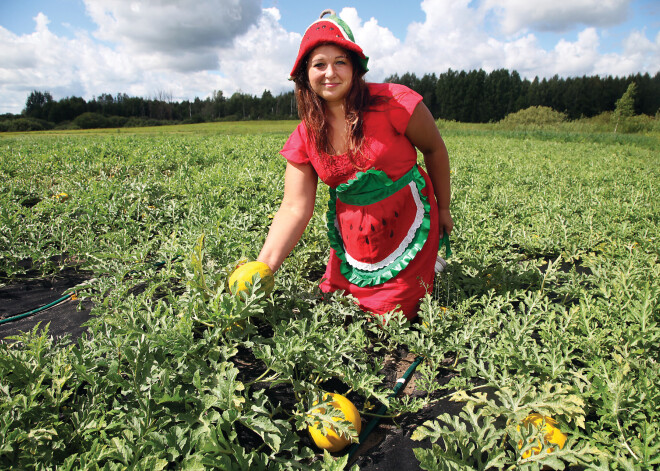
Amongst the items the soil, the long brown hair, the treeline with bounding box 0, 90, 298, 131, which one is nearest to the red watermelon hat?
the long brown hair

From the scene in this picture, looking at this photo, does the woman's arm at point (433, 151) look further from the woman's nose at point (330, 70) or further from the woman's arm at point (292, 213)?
the woman's arm at point (292, 213)

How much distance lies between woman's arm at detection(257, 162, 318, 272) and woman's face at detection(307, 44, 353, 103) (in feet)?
1.70

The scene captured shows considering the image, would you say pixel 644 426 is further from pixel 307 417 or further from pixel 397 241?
pixel 397 241

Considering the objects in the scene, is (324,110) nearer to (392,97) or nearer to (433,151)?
(392,97)

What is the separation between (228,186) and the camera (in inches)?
227

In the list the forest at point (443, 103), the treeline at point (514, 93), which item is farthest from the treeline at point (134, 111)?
the treeline at point (514, 93)

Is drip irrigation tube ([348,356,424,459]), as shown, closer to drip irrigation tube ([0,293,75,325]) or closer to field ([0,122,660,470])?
field ([0,122,660,470])

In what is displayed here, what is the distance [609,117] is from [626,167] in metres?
40.0

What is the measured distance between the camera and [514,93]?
71500mm

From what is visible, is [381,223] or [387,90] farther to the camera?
[381,223]

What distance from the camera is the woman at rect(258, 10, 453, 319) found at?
240cm

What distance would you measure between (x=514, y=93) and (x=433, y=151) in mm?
79834

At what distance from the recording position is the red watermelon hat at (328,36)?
2.25 m

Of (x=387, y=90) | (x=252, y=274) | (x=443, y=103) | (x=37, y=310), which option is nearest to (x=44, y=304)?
(x=37, y=310)
